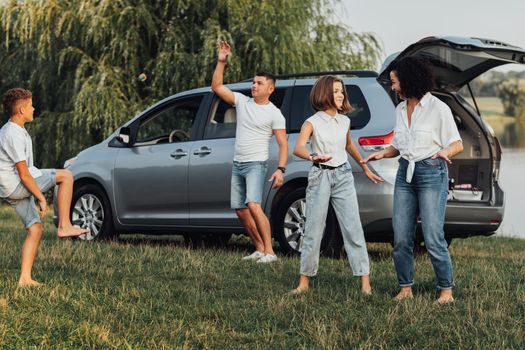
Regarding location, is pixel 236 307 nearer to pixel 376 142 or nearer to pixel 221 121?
pixel 376 142

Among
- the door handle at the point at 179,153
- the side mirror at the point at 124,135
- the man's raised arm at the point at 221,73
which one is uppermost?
the man's raised arm at the point at 221,73

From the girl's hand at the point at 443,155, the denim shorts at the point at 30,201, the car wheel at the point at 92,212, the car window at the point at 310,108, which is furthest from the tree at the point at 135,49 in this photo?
the girl's hand at the point at 443,155

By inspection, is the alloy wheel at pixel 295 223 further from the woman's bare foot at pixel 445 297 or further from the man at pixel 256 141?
the woman's bare foot at pixel 445 297

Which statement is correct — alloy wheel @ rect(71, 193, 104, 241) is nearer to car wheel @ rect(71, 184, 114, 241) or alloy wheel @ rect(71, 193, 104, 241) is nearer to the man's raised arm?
car wheel @ rect(71, 184, 114, 241)

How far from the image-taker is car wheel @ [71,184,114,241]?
404 inches

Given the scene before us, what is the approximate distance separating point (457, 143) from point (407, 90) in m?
0.52

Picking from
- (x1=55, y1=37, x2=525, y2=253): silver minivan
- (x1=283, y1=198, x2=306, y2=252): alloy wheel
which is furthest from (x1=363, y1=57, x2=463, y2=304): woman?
(x1=283, y1=198, x2=306, y2=252): alloy wheel

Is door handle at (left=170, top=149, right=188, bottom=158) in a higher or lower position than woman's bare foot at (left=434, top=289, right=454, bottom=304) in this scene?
higher

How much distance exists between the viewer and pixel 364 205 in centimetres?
827

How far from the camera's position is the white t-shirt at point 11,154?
260 inches

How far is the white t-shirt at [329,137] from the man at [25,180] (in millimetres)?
1893

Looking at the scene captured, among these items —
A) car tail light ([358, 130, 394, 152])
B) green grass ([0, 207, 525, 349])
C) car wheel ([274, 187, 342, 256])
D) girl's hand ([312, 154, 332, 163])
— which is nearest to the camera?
green grass ([0, 207, 525, 349])

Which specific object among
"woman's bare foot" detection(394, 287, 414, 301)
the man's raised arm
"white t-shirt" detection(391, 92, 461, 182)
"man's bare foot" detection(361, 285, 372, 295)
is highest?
the man's raised arm

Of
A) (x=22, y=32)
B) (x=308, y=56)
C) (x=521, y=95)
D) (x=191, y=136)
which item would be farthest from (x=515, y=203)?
(x=521, y=95)
